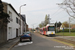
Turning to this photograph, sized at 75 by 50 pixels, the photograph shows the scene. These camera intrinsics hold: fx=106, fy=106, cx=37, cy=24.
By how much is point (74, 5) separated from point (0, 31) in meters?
11.4

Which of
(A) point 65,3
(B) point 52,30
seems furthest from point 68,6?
(B) point 52,30

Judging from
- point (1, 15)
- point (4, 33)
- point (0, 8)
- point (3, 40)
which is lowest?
point (3, 40)

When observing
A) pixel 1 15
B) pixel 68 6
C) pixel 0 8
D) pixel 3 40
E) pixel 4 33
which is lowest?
pixel 3 40

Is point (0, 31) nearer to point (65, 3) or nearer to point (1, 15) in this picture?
point (1, 15)

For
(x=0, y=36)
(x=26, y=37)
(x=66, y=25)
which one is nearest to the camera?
(x=0, y=36)

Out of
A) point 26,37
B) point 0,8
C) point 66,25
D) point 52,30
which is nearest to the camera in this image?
point 0,8

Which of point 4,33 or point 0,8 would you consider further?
point 4,33

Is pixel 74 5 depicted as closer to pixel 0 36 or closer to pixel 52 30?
pixel 0 36

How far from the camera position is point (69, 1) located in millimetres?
16094

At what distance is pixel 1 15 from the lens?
11.2 meters

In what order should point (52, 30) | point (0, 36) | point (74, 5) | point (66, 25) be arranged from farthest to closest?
point (66, 25)
point (52, 30)
point (74, 5)
point (0, 36)

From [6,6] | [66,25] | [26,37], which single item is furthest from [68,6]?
[66,25]

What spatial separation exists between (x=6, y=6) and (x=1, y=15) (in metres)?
5.56

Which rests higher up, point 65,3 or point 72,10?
point 65,3
